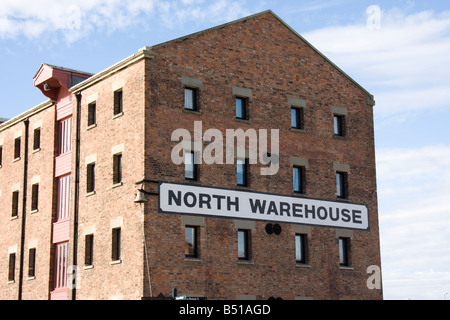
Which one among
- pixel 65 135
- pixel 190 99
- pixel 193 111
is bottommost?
pixel 193 111

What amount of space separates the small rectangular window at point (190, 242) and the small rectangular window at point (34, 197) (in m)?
11.6

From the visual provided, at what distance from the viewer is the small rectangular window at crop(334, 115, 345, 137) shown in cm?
3491

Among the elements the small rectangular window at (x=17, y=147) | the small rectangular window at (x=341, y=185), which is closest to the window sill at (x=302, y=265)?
the small rectangular window at (x=341, y=185)

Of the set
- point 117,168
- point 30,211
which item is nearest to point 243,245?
point 117,168

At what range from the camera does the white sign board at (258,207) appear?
2841cm

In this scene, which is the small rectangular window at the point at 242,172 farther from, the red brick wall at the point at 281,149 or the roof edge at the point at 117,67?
the roof edge at the point at 117,67

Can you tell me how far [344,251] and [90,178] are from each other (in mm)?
12383

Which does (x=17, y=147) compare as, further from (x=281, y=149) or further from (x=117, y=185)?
(x=281, y=149)

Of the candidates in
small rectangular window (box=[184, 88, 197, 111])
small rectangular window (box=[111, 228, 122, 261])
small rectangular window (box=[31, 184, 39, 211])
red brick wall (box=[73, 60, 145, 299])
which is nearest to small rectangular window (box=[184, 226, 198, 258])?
red brick wall (box=[73, 60, 145, 299])

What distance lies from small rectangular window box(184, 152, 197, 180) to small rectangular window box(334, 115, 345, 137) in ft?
29.0

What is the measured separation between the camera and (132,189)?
28484mm

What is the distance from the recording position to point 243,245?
99.2ft
